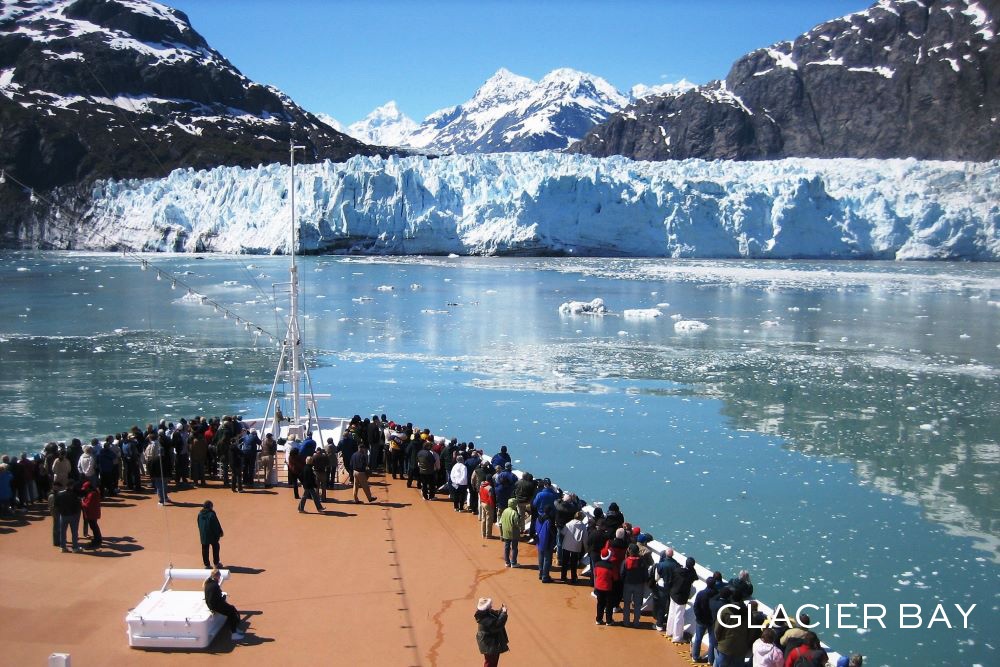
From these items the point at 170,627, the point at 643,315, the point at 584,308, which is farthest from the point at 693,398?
the point at 584,308

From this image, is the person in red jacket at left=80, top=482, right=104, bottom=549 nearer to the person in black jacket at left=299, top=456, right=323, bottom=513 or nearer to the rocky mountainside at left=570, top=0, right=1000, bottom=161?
the person in black jacket at left=299, top=456, right=323, bottom=513

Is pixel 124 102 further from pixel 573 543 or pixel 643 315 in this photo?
pixel 573 543

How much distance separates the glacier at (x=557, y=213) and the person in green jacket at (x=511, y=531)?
52065 mm

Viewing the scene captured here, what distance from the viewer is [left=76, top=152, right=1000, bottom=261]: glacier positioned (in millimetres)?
59469

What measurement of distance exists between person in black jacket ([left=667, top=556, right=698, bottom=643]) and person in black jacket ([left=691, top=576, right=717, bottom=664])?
0.17 meters

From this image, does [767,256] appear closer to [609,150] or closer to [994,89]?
[994,89]

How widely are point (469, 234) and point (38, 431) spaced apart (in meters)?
50.5

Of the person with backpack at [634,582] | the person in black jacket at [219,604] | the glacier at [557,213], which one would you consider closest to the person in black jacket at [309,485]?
the person in black jacket at [219,604]

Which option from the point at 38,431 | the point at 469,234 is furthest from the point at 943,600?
the point at 469,234

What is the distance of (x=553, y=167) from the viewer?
67.8 meters

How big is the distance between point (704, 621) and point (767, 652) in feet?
2.13

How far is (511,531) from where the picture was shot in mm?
7238

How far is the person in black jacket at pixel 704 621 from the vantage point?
563 centimetres

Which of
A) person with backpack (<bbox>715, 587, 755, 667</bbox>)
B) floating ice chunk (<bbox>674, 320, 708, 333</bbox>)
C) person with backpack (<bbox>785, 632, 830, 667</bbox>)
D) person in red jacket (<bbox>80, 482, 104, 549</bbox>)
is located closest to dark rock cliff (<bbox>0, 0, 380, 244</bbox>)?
floating ice chunk (<bbox>674, 320, 708, 333</bbox>)
